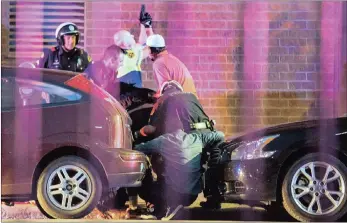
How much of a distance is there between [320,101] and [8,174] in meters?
2.64

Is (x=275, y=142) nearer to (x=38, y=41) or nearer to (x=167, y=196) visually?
(x=167, y=196)

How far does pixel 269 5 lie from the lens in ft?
15.1

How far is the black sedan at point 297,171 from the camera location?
4398mm

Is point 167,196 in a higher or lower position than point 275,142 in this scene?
lower

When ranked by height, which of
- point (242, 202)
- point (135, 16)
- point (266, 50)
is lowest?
point (242, 202)

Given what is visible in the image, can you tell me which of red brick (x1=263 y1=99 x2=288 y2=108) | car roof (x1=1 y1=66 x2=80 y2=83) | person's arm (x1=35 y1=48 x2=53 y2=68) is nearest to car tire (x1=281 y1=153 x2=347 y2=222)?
red brick (x1=263 y1=99 x2=288 y2=108)

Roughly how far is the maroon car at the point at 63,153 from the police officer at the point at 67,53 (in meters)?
0.28

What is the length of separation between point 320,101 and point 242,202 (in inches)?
41.6

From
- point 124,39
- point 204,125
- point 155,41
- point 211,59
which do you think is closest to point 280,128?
point 204,125

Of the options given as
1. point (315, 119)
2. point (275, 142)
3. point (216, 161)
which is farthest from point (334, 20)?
point (216, 161)

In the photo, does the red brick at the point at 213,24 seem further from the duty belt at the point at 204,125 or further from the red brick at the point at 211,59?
the duty belt at the point at 204,125

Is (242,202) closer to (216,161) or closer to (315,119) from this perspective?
(216,161)

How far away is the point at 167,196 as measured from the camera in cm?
454

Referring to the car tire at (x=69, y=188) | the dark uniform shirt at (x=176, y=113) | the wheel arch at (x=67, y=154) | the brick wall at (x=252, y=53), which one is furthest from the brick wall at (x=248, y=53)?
the car tire at (x=69, y=188)
